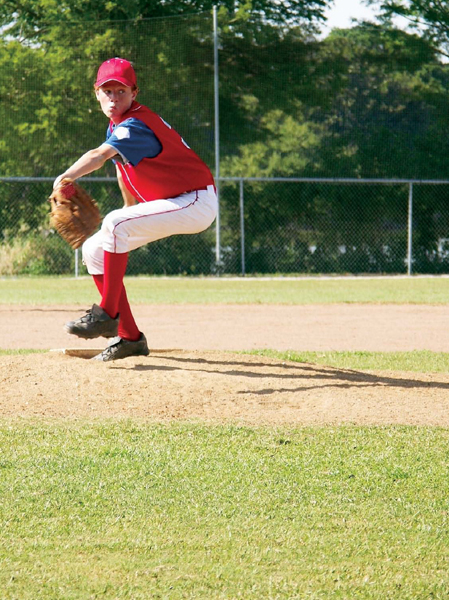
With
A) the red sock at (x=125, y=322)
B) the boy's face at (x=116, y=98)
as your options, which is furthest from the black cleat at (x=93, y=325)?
the boy's face at (x=116, y=98)

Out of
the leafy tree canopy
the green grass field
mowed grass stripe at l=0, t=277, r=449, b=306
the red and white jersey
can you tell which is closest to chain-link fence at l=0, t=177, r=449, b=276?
mowed grass stripe at l=0, t=277, r=449, b=306

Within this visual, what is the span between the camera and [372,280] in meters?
18.0

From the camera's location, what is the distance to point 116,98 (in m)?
5.65

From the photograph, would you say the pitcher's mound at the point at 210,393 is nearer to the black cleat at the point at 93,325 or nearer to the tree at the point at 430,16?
the black cleat at the point at 93,325

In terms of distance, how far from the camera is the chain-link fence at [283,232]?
1900 centimetres

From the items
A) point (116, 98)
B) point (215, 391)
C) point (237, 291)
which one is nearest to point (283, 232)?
point (237, 291)

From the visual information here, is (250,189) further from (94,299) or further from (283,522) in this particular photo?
(283,522)

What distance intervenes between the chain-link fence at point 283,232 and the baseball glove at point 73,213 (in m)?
12.7

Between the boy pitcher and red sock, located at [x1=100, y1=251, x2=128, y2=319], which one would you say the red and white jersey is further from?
red sock, located at [x1=100, y1=251, x2=128, y2=319]

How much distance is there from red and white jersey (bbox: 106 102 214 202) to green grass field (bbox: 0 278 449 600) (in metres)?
1.71

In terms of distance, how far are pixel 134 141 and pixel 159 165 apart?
0.90ft

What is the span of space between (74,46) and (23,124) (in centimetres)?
226

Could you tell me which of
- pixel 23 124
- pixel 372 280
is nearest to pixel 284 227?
pixel 372 280

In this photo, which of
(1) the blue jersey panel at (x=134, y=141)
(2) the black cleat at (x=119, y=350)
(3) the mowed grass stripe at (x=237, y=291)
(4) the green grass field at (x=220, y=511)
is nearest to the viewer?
(4) the green grass field at (x=220, y=511)
